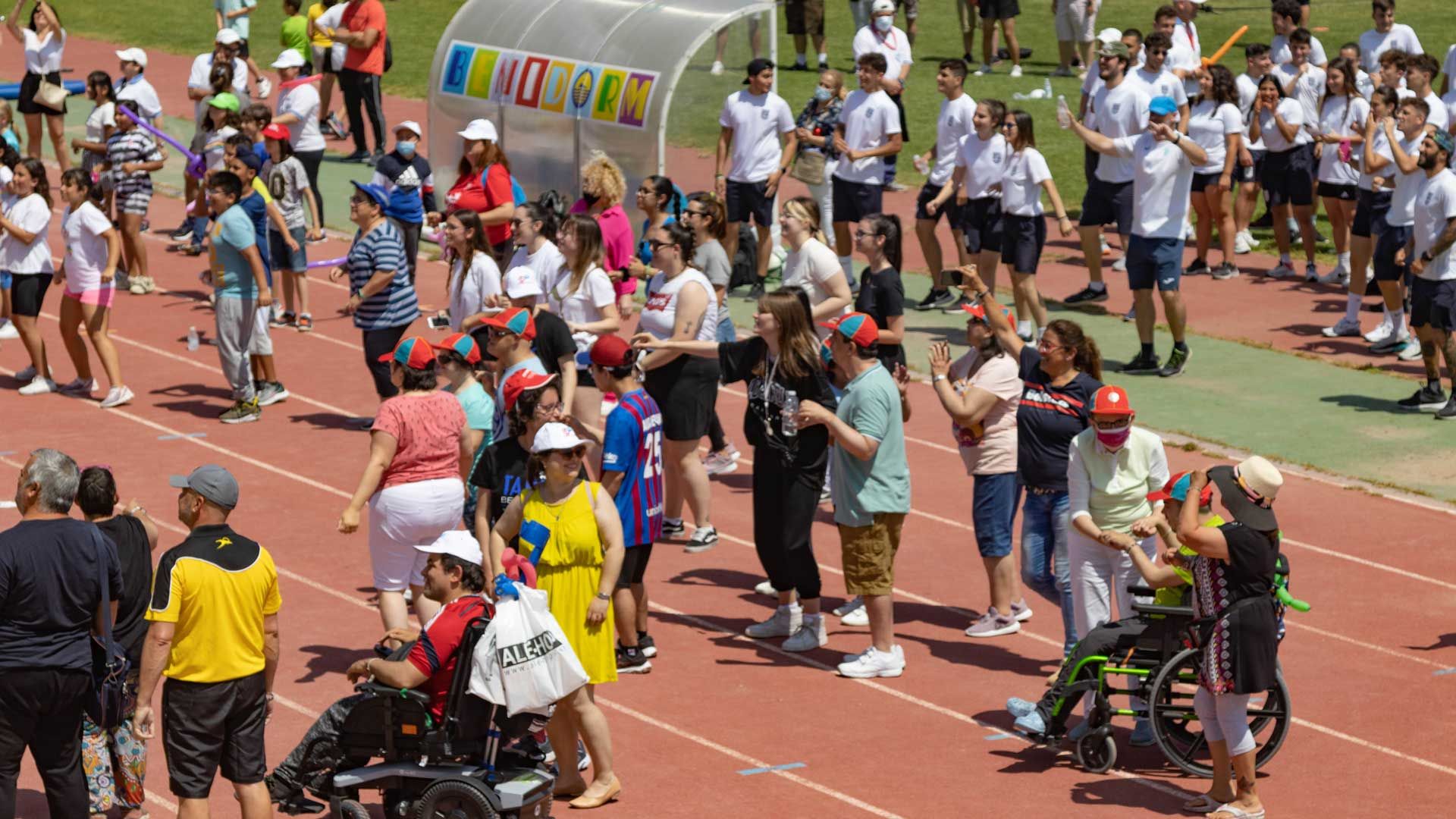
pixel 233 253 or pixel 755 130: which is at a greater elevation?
pixel 755 130

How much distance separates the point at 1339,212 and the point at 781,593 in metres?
10.2

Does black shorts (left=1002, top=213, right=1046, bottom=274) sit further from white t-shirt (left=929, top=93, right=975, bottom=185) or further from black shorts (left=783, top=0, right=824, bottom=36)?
black shorts (left=783, top=0, right=824, bottom=36)

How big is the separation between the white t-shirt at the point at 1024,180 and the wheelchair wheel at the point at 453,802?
9922mm

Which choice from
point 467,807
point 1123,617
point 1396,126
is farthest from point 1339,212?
point 467,807

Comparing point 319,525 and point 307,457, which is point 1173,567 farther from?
point 307,457

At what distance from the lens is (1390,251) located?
16.4m

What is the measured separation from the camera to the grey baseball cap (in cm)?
806

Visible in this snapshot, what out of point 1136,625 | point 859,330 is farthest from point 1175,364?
point 1136,625

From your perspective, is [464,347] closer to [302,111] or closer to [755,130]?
[755,130]

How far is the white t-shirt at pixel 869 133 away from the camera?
18141 millimetres

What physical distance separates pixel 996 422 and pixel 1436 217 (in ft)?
19.3

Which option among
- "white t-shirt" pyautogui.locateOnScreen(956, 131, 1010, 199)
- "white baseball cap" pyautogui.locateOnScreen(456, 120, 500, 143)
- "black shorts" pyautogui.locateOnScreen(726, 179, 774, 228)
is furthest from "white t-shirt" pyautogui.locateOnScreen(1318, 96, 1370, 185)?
"white baseball cap" pyautogui.locateOnScreen(456, 120, 500, 143)

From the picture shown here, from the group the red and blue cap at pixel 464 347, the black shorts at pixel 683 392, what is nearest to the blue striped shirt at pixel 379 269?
the black shorts at pixel 683 392

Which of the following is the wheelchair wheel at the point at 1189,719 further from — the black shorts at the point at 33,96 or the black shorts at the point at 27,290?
the black shorts at the point at 33,96
